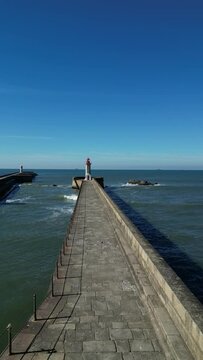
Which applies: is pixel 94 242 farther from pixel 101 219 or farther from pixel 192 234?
pixel 192 234

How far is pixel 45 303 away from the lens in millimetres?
7496

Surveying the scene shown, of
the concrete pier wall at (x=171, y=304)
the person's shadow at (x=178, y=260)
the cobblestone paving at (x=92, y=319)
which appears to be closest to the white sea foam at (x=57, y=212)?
the person's shadow at (x=178, y=260)

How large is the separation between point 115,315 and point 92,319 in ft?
1.47

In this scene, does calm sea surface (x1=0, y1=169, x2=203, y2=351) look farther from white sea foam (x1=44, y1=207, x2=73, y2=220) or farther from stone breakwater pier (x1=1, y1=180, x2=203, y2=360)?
stone breakwater pier (x1=1, y1=180, x2=203, y2=360)

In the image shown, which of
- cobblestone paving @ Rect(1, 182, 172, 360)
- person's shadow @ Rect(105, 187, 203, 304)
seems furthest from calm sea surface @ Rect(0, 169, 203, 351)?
cobblestone paving @ Rect(1, 182, 172, 360)

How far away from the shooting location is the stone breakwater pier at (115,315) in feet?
18.3

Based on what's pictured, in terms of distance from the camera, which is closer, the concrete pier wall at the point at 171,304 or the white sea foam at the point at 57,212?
the concrete pier wall at the point at 171,304

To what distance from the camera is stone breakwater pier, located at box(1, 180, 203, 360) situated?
5.59 metres

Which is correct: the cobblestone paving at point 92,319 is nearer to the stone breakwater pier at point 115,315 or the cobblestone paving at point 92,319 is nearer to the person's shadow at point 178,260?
the stone breakwater pier at point 115,315

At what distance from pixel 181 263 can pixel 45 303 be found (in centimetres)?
767

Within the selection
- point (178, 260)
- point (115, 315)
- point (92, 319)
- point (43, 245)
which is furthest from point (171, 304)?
point (43, 245)

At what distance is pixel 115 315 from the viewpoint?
6.90 meters

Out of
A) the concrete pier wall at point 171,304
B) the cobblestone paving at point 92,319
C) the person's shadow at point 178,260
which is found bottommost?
the person's shadow at point 178,260

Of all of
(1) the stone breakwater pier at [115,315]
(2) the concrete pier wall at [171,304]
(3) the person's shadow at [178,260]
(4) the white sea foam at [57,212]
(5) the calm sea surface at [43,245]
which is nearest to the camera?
(2) the concrete pier wall at [171,304]
